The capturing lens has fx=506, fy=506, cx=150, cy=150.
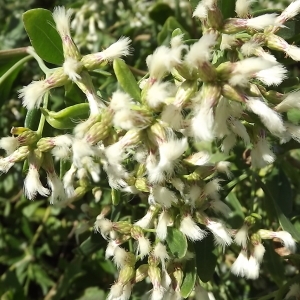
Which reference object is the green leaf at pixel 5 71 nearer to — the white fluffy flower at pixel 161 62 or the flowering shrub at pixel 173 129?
the flowering shrub at pixel 173 129

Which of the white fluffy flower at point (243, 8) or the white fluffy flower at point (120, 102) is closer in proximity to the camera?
the white fluffy flower at point (120, 102)

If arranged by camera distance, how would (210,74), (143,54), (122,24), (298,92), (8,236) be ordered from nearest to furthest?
1. (210,74)
2. (298,92)
3. (143,54)
4. (8,236)
5. (122,24)

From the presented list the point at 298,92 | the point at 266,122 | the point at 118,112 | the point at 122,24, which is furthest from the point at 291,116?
the point at 122,24

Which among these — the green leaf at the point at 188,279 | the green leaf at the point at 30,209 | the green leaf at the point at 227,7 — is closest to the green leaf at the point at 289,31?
the green leaf at the point at 227,7

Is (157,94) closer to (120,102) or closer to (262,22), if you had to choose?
(120,102)

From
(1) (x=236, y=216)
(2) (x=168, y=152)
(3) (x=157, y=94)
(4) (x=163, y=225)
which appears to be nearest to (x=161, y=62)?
(3) (x=157, y=94)

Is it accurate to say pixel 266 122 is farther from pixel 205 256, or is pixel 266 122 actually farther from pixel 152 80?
pixel 205 256
